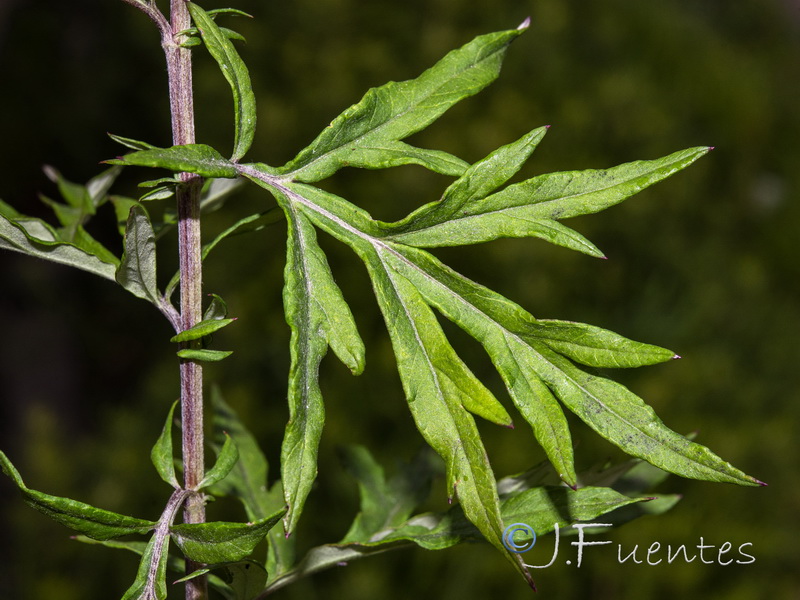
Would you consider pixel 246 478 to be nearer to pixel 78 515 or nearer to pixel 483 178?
pixel 78 515

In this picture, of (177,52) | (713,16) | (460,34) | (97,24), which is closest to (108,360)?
(97,24)

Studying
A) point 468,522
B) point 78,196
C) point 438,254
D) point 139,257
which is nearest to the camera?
point 139,257

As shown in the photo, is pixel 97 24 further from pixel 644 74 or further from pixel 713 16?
pixel 713 16

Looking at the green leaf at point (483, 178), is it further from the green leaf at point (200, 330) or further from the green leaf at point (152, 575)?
the green leaf at point (152, 575)

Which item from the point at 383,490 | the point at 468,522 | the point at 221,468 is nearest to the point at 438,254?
the point at 383,490

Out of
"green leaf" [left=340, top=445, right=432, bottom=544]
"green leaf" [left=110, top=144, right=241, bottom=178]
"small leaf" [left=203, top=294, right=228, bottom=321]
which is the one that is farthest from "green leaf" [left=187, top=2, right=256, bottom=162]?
"green leaf" [left=340, top=445, right=432, bottom=544]

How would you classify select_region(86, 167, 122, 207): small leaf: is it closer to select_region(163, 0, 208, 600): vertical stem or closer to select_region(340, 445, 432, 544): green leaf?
select_region(163, 0, 208, 600): vertical stem
